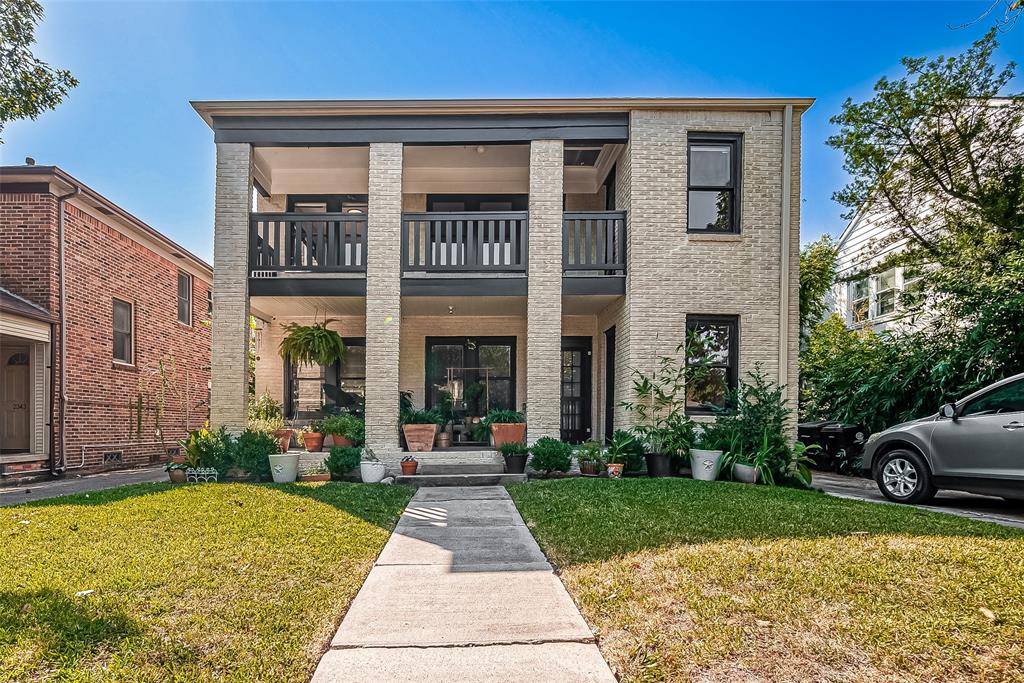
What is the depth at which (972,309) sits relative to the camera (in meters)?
10.0

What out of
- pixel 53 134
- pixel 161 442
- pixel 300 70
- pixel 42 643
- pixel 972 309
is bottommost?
pixel 161 442

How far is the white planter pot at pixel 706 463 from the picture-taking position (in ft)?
28.7

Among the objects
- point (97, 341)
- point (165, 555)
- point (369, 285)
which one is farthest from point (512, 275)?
point (97, 341)

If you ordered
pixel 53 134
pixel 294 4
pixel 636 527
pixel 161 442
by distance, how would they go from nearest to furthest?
pixel 636 527, pixel 294 4, pixel 53 134, pixel 161 442

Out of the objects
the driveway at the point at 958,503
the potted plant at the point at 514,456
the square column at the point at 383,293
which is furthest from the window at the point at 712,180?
the square column at the point at 383,293

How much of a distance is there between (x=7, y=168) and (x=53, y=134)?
4.44 ft

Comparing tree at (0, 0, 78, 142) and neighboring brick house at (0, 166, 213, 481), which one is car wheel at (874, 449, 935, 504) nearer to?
tree at (0, 0, 78, 142)

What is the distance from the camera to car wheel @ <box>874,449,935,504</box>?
284 inches

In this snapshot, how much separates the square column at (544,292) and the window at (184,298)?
34.5 ft

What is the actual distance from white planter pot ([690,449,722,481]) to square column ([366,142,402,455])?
4.71m

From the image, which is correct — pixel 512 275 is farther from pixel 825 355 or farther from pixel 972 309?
pixel 825 355

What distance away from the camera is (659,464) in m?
9.19

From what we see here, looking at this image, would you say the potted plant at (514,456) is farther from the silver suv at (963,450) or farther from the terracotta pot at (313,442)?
the silver suv at (963,450)

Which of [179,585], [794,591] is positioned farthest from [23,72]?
[794,591]
